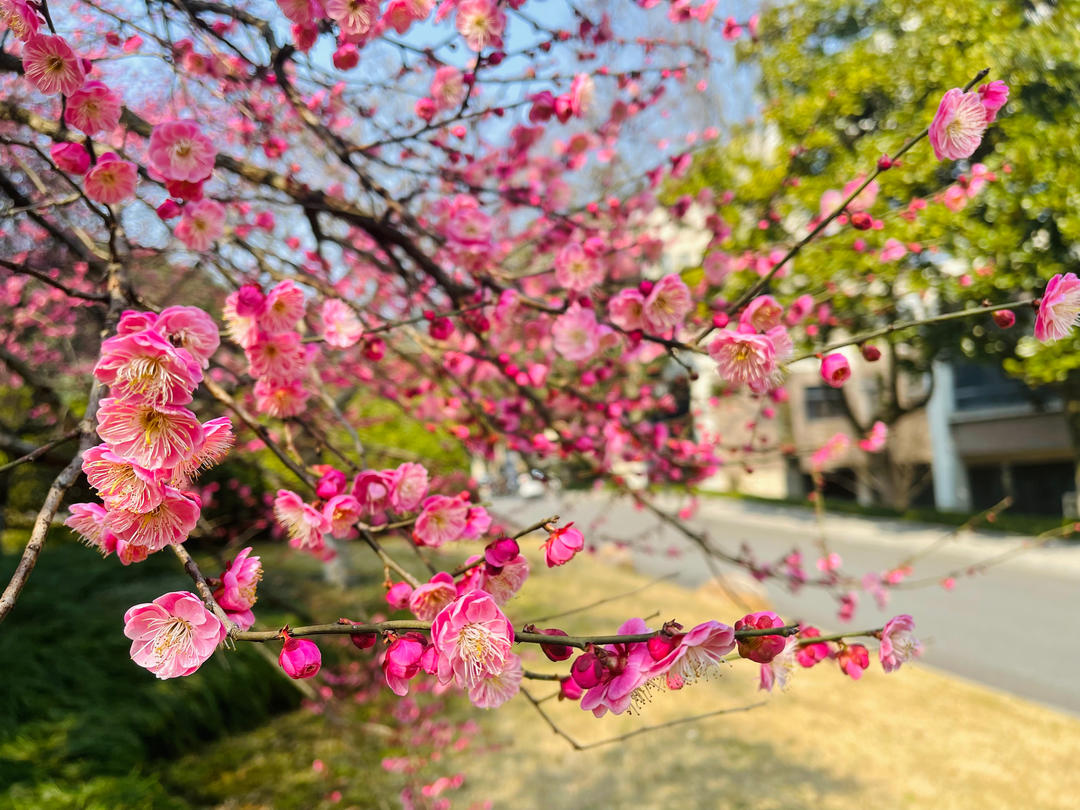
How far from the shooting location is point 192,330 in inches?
34.1

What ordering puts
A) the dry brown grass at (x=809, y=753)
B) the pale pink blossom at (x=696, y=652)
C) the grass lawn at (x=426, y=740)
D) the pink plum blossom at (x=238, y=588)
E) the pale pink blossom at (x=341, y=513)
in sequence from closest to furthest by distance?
the pale pink blossom at (x=696, y=652) < the pink plum blossom at (x=238, y=588) < the pale pink blossom at (x=341, y=513) < the grass lawn at (x=426, y=740) < the dry brown grass at (x=809, y=753)

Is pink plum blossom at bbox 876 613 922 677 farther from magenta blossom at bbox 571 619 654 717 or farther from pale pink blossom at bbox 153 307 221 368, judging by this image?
pale pink blossom at bbox 153 307 221 368

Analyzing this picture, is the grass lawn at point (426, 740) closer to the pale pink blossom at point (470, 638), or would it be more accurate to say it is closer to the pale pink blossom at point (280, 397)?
the pale pink blossom at point (280, 397)

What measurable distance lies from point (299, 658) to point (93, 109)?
1.04 meters

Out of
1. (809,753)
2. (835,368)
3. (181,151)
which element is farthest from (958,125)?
(809,753)

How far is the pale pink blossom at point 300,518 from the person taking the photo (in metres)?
1.04

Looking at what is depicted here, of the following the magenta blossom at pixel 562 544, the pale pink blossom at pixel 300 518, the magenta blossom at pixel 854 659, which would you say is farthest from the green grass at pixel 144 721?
the magenta blossom at pixel 854 659

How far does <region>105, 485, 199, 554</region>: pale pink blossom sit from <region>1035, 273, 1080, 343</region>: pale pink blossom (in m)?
1.22

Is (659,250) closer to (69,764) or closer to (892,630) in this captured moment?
(892,630)

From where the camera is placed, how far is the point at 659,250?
2.69 m

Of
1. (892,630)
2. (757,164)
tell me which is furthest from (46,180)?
(757,164)

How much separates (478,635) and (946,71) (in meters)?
6.19

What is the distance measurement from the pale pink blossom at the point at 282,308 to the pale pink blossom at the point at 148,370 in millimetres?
398

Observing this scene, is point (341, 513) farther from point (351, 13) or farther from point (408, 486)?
point (351, 13)
